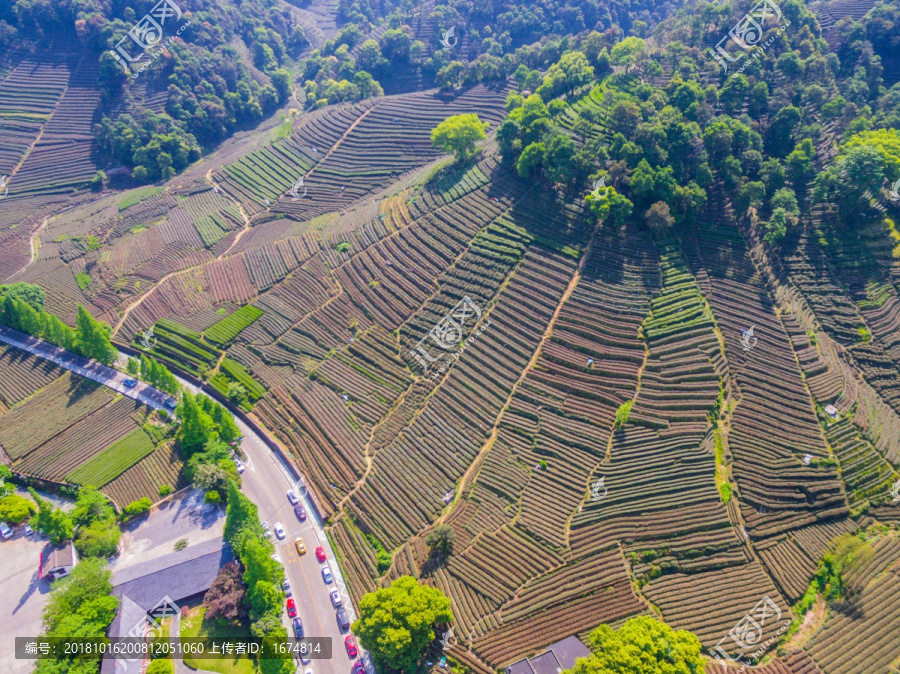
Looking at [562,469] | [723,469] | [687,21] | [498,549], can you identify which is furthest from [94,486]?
[687,21]

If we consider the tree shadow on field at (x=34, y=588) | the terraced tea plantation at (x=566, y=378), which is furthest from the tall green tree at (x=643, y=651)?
the tree shadow on field at (x=34, y=588)

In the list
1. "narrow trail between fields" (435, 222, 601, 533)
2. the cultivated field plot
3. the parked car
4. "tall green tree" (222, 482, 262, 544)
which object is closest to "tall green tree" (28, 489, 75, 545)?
the cultivated field plot

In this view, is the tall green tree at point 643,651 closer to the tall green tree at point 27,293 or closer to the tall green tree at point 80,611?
the tall green tree at point 80,611

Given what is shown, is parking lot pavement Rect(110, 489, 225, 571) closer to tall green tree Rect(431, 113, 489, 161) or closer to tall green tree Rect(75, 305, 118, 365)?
tall green tree Rect(75, 305, 118, 365)

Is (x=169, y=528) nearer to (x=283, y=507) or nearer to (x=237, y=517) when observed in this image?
(x=237, y=517)

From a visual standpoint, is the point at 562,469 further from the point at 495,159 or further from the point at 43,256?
the point at 43,256

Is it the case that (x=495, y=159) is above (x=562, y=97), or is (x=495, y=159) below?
below

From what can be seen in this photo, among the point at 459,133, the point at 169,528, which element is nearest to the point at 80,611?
the point at 169,528
